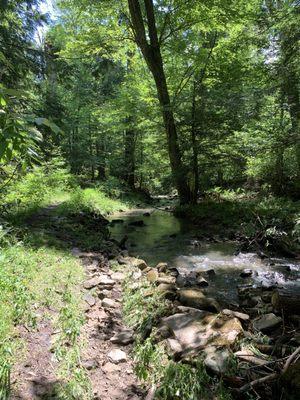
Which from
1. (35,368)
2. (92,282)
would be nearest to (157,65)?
(92,282)

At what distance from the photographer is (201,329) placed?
13.1 feet

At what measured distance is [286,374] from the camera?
2.85 metres

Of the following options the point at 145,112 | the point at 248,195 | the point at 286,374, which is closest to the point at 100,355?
the point at 286,374

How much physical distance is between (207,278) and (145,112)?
344 inches

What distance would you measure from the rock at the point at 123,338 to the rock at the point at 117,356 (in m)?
0.20

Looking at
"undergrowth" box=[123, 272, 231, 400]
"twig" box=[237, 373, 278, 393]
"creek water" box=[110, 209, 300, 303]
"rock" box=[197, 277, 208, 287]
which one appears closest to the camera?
"twig" box=[237, 373, 278, 393]

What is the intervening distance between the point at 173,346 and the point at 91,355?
893mm

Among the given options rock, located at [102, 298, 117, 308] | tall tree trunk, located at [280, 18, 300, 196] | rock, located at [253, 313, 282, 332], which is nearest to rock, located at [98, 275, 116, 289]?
rock, located at [102, 298, 117, 308]

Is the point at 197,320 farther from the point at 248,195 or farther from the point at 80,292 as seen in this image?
the point at 248,195

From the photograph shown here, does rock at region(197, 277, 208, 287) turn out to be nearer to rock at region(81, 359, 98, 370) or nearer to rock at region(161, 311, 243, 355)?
rock at region(161, 311, 243, 355)

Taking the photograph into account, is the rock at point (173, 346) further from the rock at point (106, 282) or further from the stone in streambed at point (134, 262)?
the stone in streambed at point (134, 262)

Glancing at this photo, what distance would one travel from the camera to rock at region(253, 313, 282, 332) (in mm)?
4055

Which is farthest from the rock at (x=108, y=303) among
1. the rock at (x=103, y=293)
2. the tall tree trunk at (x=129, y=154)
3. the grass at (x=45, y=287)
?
the tall tree trunk at (x=129, y=154)

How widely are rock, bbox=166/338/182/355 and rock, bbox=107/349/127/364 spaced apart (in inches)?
19.7
